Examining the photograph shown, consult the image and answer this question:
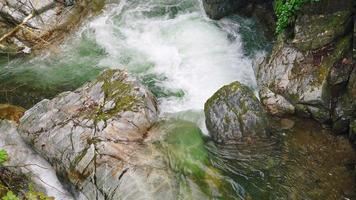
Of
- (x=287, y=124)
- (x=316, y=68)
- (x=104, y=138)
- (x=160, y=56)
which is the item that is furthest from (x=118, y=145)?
(x=316, y=68)

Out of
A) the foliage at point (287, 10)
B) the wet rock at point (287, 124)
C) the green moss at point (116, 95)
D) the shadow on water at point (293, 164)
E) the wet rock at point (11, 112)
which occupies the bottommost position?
the shadow on water at point (293, 164)

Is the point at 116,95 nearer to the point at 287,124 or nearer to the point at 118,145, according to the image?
the point at 118,145

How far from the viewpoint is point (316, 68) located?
8383 millimetres

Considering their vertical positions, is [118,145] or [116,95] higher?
[116,95]

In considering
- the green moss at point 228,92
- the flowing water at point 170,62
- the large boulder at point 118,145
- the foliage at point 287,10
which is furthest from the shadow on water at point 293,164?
the foliage at point 287,10

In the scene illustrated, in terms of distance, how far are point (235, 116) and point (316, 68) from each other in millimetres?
2005

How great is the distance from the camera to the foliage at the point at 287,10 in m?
8.55

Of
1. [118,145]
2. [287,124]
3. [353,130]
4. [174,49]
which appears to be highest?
[174,49]

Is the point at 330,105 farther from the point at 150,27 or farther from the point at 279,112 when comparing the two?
the point at 150,27

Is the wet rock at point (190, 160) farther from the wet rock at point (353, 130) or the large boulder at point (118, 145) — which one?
the wet rock at point (353, 130)

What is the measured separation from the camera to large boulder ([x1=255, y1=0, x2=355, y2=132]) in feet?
26.4

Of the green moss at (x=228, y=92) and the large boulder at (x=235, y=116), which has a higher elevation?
the green moss at (x=228, y=92)

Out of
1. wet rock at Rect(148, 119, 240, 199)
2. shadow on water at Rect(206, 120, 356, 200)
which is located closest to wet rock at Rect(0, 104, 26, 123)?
wet rock at Rect(148, 119, 240, 199)

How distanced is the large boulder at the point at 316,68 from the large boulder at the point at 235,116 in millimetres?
622
